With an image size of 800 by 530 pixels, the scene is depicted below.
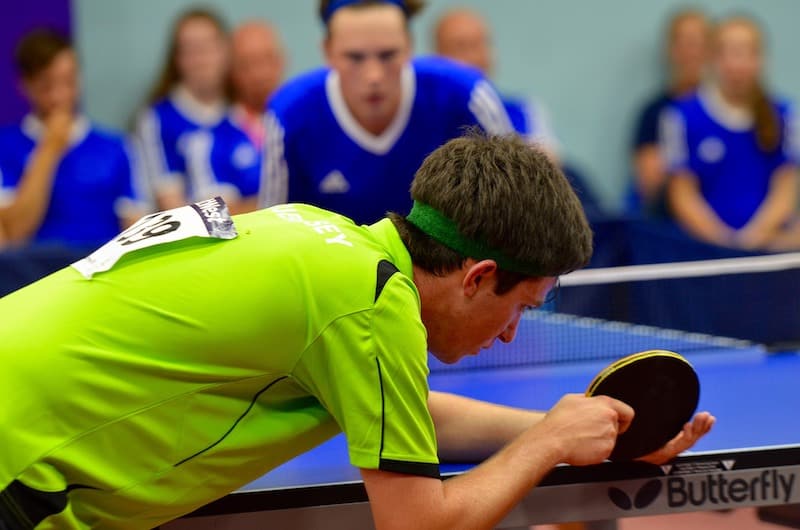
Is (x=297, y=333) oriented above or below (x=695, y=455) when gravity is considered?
above

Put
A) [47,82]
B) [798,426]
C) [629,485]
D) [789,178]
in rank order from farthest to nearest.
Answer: [789,178], [47,82], [798,426], [629,485]

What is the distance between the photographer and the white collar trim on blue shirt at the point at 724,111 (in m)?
7.48

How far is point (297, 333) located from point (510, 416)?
78 centimetres

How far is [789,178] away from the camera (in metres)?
7.29

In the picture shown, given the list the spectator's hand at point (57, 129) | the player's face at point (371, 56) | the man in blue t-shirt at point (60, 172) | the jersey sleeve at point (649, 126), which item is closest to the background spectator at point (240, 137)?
the man in blue t-shirt at point (60, 172)

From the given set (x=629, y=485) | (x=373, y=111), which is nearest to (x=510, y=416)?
(x=629, y=485)

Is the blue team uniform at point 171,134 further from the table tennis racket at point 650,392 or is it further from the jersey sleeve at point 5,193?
the table tennis racket at point 650,392

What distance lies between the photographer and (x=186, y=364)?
215cm

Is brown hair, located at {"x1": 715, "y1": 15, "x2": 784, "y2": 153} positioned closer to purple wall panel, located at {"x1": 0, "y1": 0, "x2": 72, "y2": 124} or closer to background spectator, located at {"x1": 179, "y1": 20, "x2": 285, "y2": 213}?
background spectator, located at {"x1": 179, "y1": 20, "x2": 285, "y2": 213}

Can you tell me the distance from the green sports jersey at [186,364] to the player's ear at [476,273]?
0.13m

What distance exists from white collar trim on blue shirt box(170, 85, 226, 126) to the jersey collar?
5.11m

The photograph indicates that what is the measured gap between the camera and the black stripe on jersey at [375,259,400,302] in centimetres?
216

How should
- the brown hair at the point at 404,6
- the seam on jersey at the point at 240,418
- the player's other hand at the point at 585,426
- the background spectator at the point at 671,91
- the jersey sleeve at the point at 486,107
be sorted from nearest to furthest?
the seam on jersey at the point at 240,418 → the player's other hand at the point at 585,426 → the jersey sleeve at the point at 486,107 → the brown hair at the point at 404,6 → the background spectator at the point at 671,91

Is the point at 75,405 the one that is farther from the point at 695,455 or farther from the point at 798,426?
the point at 798,426
